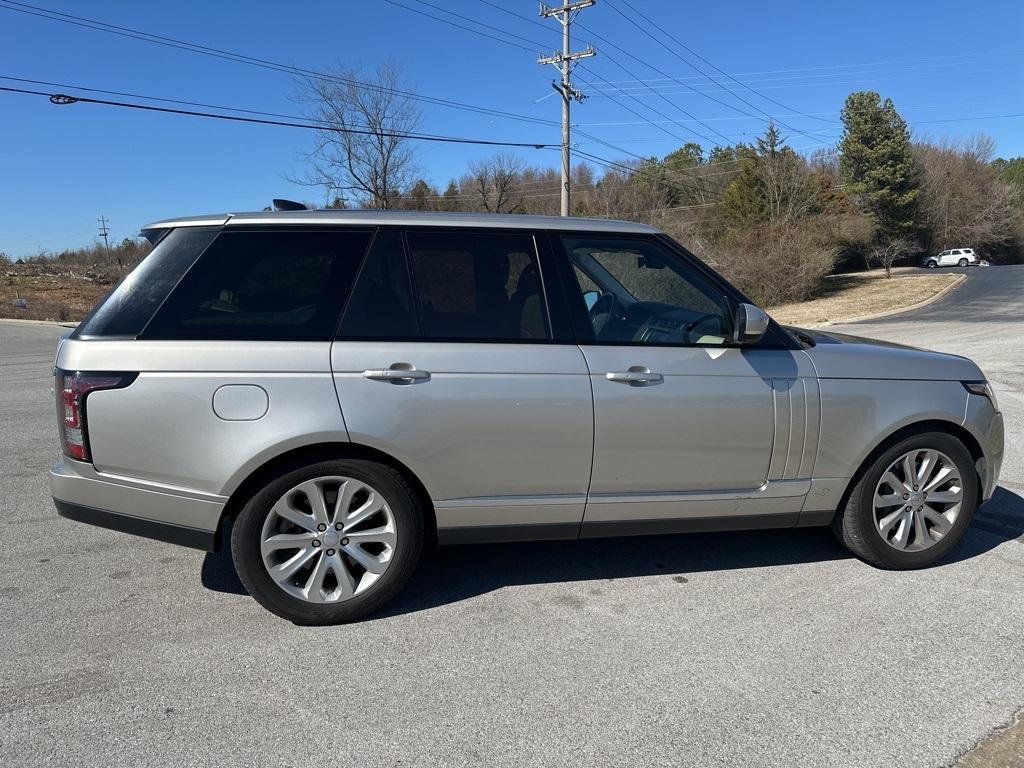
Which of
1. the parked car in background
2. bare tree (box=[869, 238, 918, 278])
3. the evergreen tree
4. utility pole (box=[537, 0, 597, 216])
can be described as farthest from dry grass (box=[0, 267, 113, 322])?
the parked car in background

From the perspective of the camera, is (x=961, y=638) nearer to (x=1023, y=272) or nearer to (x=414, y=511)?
(x=414, y=511)

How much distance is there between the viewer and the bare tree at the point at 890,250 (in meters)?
45.8

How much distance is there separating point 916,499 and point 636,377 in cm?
177

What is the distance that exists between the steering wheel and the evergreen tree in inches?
2245

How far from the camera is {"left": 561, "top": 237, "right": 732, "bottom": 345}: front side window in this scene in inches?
144

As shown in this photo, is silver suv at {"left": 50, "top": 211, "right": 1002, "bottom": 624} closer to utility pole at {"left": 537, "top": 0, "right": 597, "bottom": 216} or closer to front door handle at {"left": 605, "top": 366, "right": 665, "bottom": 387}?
front door handle at {"left": 605, "top": 366, "right": 665, "bottom": 387}

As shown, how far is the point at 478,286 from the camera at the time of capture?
11.5 ft

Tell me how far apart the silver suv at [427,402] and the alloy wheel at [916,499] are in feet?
0.29

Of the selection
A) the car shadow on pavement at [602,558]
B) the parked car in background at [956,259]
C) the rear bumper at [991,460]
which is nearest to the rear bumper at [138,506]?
the car shadow on pavement at [602,558]

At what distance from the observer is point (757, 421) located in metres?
3.58

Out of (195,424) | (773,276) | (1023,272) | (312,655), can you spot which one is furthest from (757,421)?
(1023,272)

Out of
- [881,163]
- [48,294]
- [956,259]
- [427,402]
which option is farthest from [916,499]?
[956,259]

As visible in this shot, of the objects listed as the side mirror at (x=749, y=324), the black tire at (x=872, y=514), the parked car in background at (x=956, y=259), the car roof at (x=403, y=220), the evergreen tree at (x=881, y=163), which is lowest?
the black tire at (x=872, y=514)

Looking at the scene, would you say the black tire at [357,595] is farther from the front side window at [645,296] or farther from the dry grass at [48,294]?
the dry grass at [48,294]
